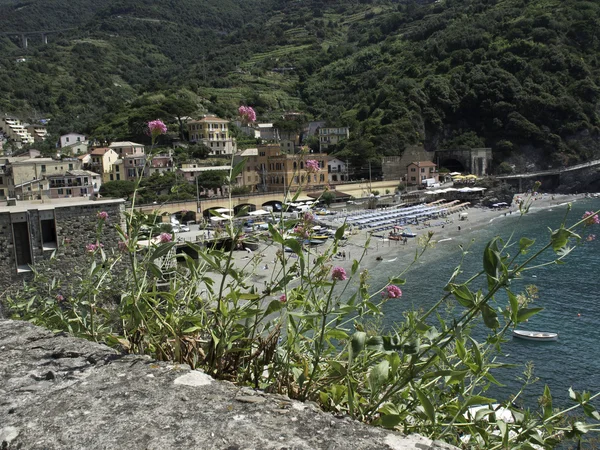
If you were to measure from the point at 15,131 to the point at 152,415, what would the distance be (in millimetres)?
74264

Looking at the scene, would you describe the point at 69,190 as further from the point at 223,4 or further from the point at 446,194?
the point at 223,4

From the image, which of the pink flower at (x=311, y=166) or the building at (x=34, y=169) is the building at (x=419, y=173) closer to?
the building at (x=34, y=169)

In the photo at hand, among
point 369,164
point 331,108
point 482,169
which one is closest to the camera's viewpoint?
point 369,164

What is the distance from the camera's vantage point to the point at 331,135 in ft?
203

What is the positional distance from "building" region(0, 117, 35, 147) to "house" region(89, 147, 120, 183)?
25.7m

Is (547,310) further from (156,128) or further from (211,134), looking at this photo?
(211,134)

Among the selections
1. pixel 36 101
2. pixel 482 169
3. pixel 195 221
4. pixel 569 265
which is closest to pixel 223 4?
pixel 36 101

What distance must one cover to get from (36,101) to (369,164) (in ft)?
177

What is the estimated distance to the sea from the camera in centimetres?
1362

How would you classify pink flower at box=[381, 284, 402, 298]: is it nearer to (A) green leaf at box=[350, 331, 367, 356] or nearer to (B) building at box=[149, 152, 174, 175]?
(A) green leaf at box=[350, 331, 367, 356]

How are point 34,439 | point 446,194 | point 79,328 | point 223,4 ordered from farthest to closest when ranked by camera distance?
1. point 223,4
2. point 446,194
3. point 79,328
4. point 34,439

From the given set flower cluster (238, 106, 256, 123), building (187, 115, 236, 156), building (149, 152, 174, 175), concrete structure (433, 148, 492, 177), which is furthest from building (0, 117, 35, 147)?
flower cluster (238, 106, 256, 123)

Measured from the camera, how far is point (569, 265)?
93.1ft

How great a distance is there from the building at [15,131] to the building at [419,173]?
4442cm
